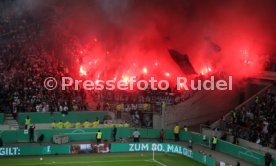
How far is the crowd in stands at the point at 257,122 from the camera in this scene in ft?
89.4

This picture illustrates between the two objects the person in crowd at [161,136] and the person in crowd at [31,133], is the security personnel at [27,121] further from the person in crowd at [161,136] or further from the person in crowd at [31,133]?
the person in crowd at [161,136]

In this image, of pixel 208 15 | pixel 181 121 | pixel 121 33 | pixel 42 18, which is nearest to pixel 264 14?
pixel 208 15

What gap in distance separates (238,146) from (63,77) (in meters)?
14.7

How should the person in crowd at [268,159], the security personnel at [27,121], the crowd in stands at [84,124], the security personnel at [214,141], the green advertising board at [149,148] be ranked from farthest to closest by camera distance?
the crowd in stands at [84,124] < the security personnel at [27,121] < the green advertising board at [149,148] < the security personnel at [214,141] < the person in crowd at [268,159]

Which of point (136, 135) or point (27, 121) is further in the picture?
point (136, 135)

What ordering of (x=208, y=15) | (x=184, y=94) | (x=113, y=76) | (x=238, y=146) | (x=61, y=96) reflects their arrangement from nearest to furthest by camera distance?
(x=238, y=146) → (x=61, y=96) → (x=184, y=94) → (x=208, y=15) → (x=113, y=76)

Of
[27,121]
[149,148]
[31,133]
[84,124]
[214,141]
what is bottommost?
[149,148]

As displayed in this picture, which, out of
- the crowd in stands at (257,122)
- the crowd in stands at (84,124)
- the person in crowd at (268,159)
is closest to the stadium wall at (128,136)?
the crowd in stands at (84,124)

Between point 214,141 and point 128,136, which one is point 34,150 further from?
point 214,141

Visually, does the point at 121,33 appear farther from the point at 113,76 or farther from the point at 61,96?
the point at 61,96

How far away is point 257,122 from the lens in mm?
29344

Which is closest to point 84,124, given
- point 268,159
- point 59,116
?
point 59,116

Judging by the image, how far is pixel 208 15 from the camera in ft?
129

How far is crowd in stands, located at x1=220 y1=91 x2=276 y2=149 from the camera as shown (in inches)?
1072
